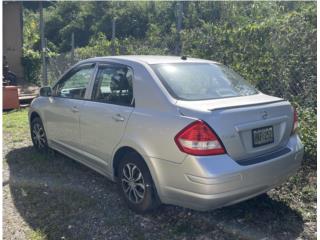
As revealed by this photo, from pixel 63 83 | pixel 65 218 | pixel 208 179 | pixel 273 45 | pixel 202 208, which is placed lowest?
pixel 65 218

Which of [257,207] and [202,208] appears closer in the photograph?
[202,208]

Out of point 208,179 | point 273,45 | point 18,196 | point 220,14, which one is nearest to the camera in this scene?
point 208,179

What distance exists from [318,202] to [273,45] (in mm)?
3636

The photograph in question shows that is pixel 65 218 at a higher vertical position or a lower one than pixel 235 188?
lower

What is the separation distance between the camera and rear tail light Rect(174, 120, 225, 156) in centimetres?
321

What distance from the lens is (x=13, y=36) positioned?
14.2m

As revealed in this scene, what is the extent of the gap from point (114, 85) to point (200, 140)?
4.71 feet

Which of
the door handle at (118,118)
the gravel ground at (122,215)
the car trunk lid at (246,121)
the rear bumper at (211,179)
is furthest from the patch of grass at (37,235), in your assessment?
the car trunk lid at (246,121)

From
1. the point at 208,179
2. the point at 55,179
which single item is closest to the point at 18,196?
the point at 55,179

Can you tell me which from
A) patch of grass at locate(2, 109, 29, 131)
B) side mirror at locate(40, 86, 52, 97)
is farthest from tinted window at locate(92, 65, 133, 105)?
patch of grass at locate(2, 109, 29, 131)

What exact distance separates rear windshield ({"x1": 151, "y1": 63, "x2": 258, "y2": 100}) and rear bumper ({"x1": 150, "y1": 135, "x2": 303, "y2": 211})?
0.69 meters

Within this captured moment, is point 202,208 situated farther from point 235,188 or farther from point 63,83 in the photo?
point 63,83

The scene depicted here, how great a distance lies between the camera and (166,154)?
338 cm

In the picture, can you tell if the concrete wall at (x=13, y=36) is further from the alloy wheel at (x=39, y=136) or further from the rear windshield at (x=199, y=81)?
the rear windshield at (x=199, y=81)
